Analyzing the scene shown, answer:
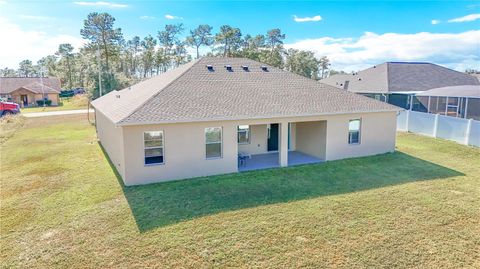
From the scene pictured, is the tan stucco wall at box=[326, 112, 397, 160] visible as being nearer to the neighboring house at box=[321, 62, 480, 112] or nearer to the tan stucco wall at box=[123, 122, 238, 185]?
the tan stucco wall at box=[123, 122, 238, 185]

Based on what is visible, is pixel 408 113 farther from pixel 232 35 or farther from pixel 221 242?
pixel 232 35

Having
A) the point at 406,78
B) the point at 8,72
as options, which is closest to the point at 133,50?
the point at 406,78

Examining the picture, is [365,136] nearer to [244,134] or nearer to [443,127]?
[244,134]

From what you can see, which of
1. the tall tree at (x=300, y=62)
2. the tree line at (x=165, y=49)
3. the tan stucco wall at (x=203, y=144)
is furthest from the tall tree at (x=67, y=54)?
the tan stucco wall at (x=203, y=144)

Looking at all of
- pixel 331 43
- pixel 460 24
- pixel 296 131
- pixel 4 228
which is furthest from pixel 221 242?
pixel 331 43

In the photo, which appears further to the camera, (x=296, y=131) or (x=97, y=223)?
(x=296, y=131)

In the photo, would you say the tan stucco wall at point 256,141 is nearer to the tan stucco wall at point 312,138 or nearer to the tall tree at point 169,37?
the tan stucco wall at point 312,138

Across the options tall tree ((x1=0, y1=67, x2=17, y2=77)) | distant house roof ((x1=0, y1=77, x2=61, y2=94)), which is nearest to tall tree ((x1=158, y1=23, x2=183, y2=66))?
distant house roof ((x1=0, y1=77, x2=61, y2=94))
